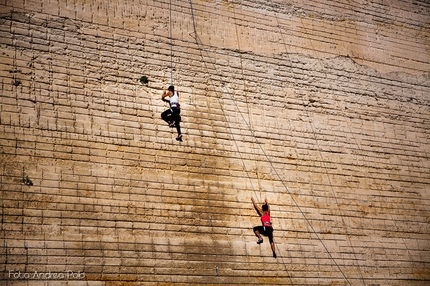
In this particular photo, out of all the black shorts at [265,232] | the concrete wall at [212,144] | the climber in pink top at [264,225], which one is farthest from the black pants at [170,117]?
the black shorts at [265,232]

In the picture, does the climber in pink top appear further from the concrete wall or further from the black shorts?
the concrete wall

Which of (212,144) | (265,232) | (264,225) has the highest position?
(212,144)

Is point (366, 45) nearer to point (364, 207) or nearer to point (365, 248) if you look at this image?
point (364, 207)

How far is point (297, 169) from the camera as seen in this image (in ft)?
34.8

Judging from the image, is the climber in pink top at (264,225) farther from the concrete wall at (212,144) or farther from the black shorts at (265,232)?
the concrete wall at (212,144)

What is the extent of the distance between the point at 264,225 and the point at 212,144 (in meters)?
2.04

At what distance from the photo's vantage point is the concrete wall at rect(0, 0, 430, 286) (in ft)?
27.2

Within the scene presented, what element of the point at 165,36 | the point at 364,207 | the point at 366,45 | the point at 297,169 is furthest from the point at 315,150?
the point at 165,36

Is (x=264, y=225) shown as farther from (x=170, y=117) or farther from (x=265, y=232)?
(x=170, y=117)

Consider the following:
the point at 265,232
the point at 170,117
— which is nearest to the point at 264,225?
the point at 265,232

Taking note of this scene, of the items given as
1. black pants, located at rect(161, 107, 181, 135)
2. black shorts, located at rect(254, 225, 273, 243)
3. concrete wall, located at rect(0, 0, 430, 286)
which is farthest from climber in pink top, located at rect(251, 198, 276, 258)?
black pants, located at rect(161, 107, 181, 135)

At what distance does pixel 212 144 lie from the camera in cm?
989

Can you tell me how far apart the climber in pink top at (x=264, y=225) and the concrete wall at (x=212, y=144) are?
145 millimetres

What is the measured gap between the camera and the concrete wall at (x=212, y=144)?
27.2ft
